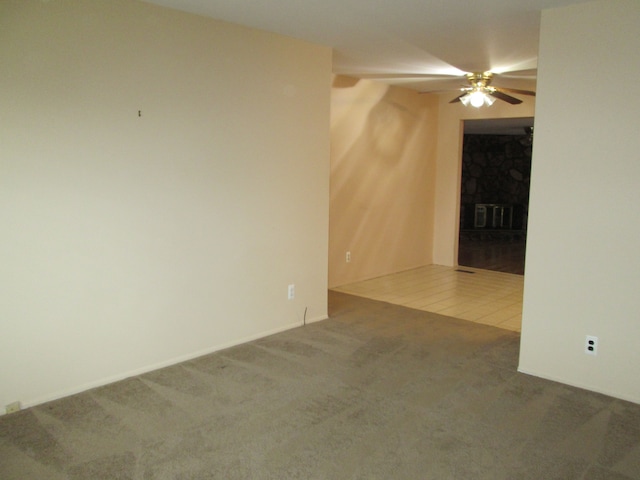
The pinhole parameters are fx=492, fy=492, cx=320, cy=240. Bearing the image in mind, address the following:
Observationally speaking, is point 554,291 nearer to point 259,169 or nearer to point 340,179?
Answer: point 259,169

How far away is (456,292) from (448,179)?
2.03 m

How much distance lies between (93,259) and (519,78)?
14.9 feet

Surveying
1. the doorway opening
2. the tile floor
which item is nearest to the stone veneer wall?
the doorway opening

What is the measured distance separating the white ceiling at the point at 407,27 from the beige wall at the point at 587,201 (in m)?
0.32

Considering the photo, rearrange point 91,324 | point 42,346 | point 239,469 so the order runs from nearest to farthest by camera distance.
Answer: point 239,469, point 42,346, point 91,324

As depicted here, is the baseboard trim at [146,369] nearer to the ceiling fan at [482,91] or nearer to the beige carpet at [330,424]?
the beige carpet at [330,424]

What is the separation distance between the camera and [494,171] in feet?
34.2

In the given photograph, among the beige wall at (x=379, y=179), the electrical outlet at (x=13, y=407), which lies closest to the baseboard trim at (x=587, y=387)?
the beige wall at (x=379, y=179)

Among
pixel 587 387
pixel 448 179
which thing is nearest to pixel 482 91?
pixel 448 179

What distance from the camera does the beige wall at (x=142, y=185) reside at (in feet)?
8.23

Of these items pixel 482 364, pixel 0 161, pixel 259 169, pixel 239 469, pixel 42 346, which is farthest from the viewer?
pixel 259 169

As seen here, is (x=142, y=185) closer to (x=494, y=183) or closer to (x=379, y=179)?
(x=379, y=179)

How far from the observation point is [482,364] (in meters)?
3.27

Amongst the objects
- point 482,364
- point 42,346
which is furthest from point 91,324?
point 482,364
